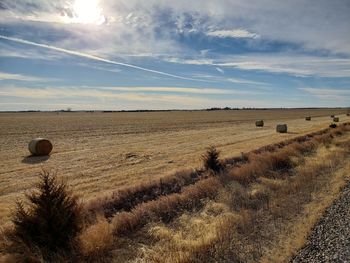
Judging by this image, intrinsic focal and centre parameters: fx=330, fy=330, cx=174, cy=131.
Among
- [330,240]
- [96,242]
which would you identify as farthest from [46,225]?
[330,240]

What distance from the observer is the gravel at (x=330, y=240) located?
264 inches

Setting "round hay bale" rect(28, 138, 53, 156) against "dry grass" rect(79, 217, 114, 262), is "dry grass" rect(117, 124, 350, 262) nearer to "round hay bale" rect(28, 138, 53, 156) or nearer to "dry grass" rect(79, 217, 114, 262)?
"dry grass" rect(79, 217, 114, 262)

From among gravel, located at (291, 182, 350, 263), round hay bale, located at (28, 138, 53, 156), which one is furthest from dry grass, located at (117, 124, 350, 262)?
round hay bale, located at (28, 138, 53, 156)

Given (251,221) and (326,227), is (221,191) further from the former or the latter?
(326,227)

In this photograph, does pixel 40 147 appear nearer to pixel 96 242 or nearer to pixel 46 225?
pixel 46 225

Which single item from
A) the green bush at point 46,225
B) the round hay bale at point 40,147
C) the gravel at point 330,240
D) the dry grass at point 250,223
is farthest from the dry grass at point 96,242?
the round hay bale at point 40,147

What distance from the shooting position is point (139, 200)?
35.2 ft

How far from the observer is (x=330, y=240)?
743 cm

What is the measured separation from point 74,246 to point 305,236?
5295 mm

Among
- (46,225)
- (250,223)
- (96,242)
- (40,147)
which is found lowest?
(250,223)

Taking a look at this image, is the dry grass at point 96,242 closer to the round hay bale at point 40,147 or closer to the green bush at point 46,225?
the green bush at point 46,225

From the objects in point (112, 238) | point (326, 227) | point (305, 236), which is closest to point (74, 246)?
point (112, 238)

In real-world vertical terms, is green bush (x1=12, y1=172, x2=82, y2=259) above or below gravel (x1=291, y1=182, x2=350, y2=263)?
above

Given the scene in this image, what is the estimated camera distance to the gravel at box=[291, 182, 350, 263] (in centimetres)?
670
